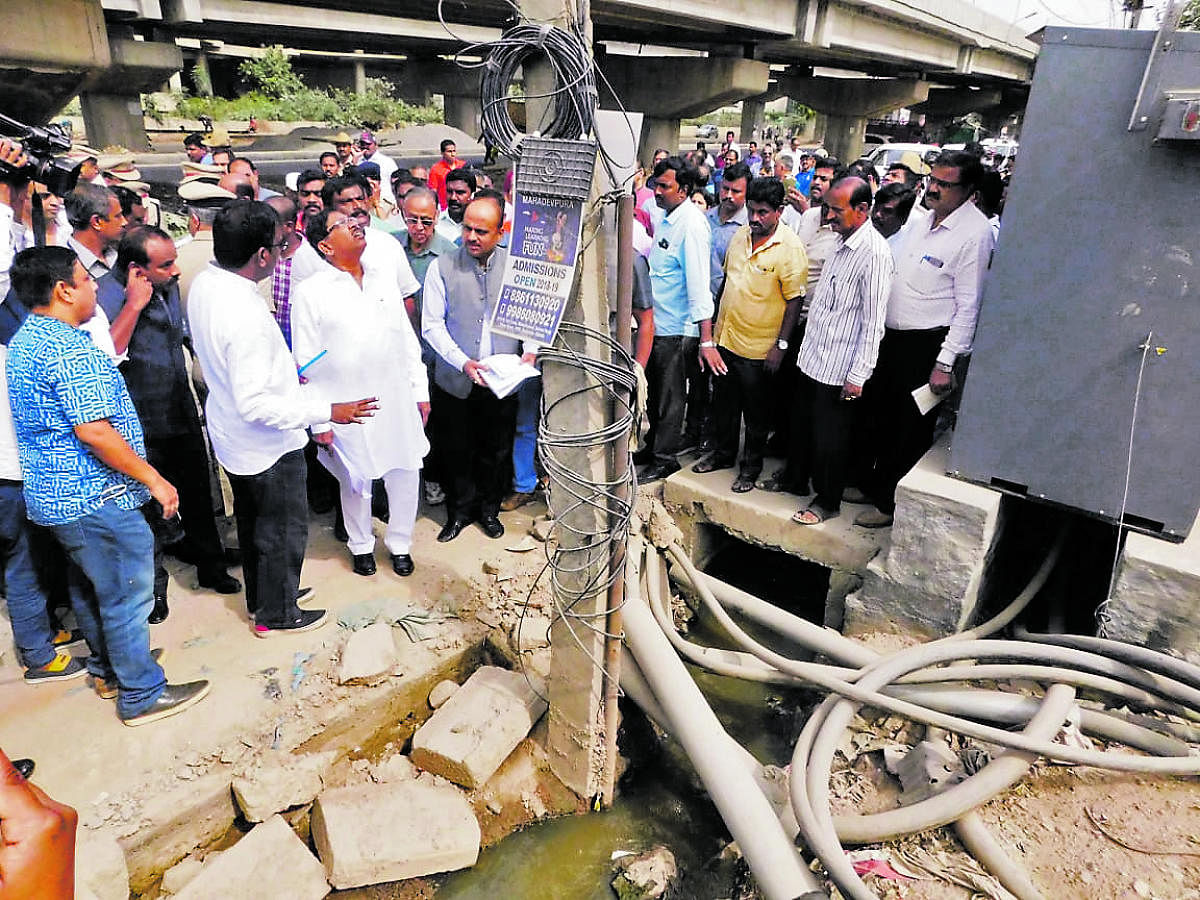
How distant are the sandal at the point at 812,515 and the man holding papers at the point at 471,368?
167 centimetres

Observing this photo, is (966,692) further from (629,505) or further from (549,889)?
(549,889)

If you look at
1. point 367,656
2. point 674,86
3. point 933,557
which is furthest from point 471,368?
point 674,86

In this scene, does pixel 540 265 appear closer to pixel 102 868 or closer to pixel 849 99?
pixel 102 868

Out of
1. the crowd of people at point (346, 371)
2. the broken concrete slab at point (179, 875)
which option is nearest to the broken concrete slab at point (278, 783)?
the broken concrete slab at point (179, 875)

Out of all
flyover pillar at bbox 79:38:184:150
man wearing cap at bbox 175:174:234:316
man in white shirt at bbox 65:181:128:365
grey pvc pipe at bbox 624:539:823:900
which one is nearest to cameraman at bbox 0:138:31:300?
man in white shirt at bbox 65:181:128:365

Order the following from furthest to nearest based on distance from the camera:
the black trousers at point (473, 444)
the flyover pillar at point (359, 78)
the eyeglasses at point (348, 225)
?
the flyover pillar at point (359, 78), the black trousers at point (473, 444), the eyeglasses at point (348, 225)

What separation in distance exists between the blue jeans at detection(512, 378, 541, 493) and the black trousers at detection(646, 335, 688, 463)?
0.75 metres

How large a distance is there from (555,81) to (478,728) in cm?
236

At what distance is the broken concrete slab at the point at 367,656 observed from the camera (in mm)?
3189

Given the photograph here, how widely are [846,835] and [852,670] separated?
2.29 feet

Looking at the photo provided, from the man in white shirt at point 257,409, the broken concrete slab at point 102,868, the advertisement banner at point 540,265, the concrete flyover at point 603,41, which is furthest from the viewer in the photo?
the concrete flyover at point 603,41

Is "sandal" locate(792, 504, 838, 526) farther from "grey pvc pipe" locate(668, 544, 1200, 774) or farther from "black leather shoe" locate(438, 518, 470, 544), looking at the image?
"black leather shoe" locate(438, 518, 470, 544)

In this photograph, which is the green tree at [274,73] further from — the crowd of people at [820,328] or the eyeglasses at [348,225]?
the eyeglasses at [348,225]

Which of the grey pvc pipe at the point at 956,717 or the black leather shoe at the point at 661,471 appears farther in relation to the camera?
the black leather shoe at the point at 661,471
